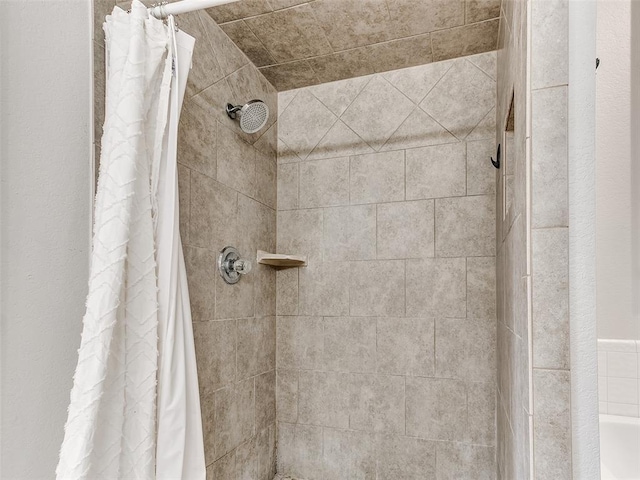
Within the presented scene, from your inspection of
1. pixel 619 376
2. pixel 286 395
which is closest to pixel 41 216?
pixel 619 376

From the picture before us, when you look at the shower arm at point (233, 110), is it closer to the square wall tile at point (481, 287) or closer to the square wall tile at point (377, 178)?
the square wall tile at point (377, 178)

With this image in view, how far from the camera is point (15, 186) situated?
95 cm

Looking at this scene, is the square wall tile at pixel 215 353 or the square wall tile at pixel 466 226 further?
the square wall tile at pixel 466 226

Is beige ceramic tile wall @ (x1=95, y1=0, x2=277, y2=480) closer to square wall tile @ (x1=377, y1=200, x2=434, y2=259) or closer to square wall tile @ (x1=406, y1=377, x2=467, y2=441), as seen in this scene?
square wall tile @ (x1=377, y1=200, x2=434, y2=259)

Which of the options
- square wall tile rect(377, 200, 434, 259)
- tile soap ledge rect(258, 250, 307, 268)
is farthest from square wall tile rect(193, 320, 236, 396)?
square wall tile rect(377, 200, 434, 259)

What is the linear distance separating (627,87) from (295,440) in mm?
1934

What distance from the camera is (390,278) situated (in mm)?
1983

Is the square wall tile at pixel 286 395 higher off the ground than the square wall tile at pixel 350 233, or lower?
lower

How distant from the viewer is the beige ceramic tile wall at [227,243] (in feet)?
5.07

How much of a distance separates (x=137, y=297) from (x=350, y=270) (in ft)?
3.87

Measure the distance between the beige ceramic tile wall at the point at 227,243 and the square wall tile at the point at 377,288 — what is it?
409 millimetres

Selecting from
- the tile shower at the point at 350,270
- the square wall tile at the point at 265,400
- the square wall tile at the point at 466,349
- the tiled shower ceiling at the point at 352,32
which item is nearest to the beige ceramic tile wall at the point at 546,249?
the tile shower at the point at 350,270

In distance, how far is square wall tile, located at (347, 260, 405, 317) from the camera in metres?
1.97

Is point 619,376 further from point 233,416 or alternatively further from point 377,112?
point 377,112
